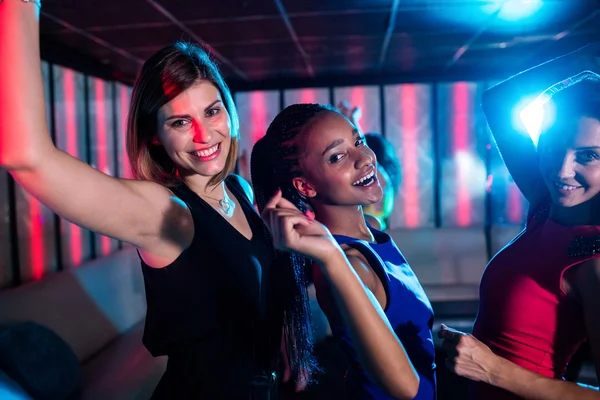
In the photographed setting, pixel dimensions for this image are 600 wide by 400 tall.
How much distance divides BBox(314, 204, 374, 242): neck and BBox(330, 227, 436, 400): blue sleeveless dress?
114 millimetres

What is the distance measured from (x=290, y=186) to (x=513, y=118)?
844 mm

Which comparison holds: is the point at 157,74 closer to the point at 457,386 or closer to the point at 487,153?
the point at 457,386

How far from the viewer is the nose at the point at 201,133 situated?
127 cm

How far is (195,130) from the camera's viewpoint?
49.8 inches

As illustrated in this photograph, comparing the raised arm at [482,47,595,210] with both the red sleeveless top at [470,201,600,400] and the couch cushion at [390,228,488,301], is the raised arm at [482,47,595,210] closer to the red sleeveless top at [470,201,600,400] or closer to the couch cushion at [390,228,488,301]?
the red sleeveless top at [470,201,600,400]

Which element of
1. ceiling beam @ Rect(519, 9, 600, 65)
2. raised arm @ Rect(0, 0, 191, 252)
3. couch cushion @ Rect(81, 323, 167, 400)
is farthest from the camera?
ceiling beam @ Rect(519, 9, 600, 65)

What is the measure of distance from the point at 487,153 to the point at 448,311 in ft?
8.26

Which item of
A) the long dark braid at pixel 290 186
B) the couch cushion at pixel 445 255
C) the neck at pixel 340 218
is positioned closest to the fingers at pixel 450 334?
the neck at pixel 340 218

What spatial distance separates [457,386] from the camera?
349 cm

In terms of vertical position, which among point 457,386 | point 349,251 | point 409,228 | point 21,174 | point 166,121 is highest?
point 166,121

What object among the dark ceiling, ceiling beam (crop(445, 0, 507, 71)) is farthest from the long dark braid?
ceiling beam (crop(445, 0, 507, 71))

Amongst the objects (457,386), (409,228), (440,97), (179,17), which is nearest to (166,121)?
(179,17)

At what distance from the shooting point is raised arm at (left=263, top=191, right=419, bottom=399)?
0.81 metres

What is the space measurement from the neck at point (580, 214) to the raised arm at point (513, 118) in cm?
22
